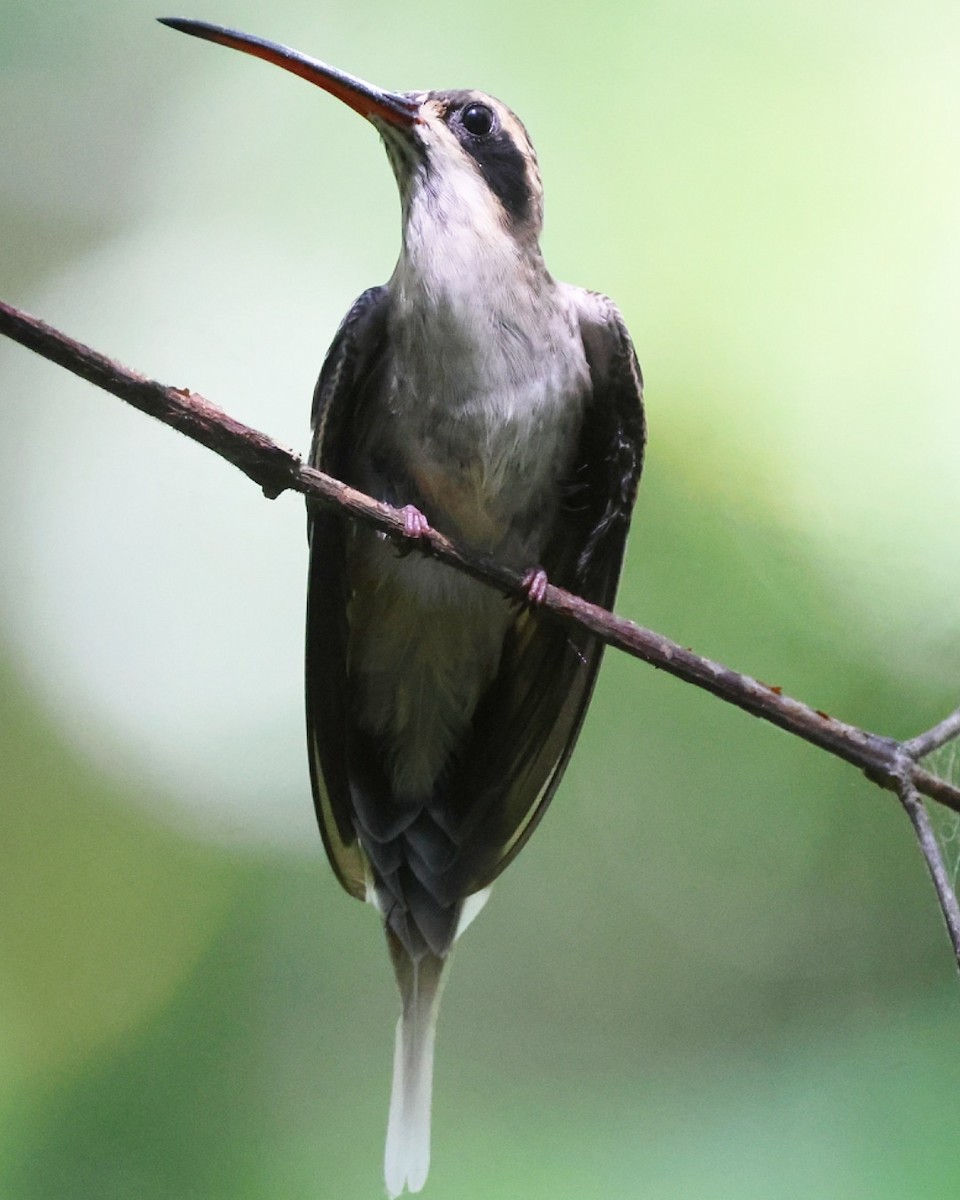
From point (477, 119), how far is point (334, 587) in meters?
0.77

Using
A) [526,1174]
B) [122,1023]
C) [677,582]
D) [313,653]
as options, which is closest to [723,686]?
[677,582]

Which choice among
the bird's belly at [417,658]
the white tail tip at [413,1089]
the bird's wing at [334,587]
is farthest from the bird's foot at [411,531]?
the white tail tip at [413,1089]

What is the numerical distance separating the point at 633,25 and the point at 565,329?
586 millimetres

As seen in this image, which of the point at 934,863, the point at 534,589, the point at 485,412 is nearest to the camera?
the point at 934,863

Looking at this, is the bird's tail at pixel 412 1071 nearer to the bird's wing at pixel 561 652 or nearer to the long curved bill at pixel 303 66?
the bird's wing at pixel 561 652

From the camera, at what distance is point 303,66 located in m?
1.56

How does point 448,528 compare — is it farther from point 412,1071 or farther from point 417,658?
point 412,1071

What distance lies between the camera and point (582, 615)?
134 cm

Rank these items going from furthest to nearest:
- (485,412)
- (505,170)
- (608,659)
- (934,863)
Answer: (608,659)
(505,170)
(485,412)
(934,863)

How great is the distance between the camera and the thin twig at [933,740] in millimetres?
1252

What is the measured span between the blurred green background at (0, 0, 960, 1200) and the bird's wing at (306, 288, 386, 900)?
0.13 ft

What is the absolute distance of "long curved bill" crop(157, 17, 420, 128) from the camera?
1562 millimetres

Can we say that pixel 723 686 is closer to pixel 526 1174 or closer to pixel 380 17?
pixel 526 1174

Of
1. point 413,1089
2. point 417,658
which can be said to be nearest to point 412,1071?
point 413,1089
